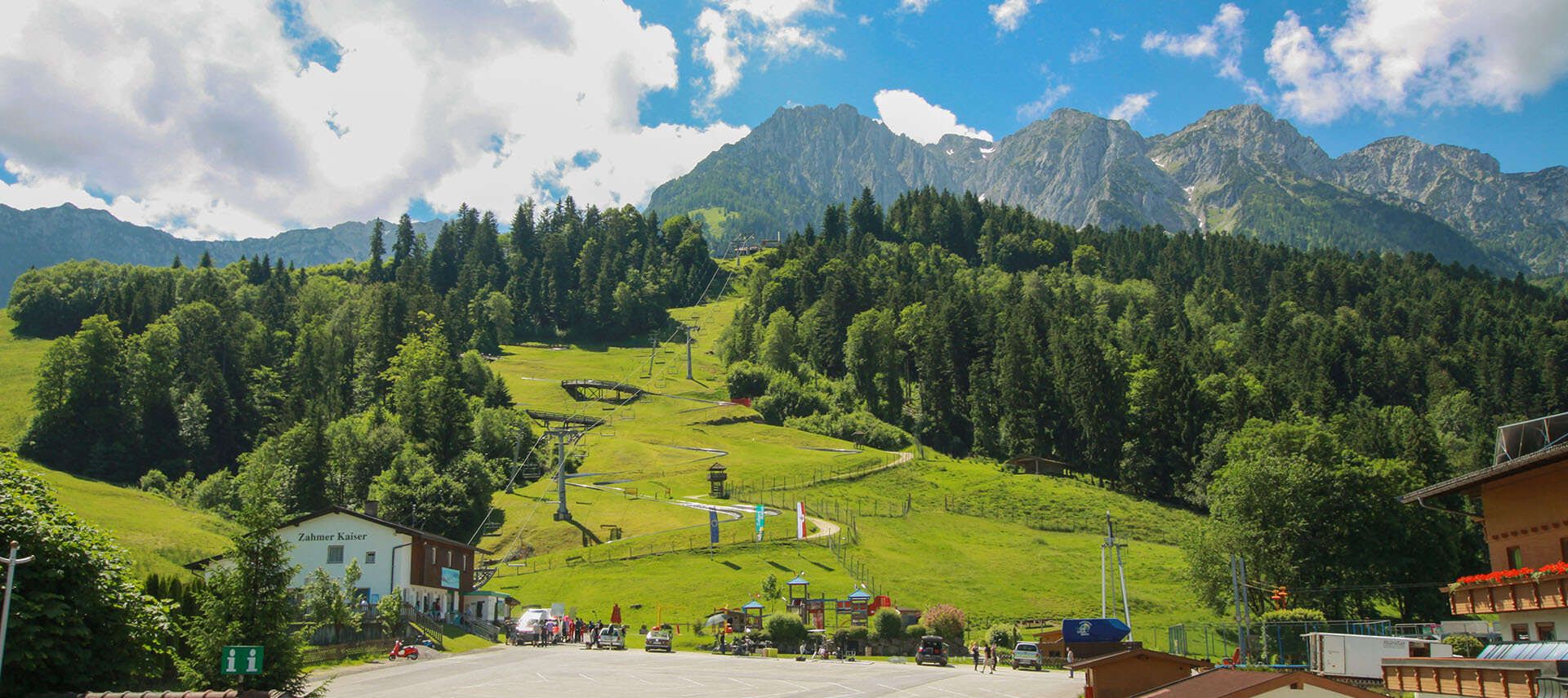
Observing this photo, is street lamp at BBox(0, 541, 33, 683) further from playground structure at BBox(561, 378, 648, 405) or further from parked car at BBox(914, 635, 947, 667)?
playground structure at BBox(561, 378, 648, 405)

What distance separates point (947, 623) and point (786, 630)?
876 centimetres

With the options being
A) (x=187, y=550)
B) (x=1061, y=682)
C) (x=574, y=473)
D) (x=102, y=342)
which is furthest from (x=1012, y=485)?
(x=102, y=342)

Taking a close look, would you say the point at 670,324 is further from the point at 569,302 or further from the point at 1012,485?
the point at 1012,485

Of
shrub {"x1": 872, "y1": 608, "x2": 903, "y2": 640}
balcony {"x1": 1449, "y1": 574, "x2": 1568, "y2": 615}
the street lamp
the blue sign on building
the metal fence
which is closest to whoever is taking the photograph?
the street lamp

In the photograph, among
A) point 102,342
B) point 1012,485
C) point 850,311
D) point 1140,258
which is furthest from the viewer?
point 1140,258

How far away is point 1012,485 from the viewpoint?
99688 millimetres

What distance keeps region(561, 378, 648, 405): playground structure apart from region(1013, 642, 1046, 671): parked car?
9747 centimetres

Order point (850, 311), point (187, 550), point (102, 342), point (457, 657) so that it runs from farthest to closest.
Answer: point (850, 311), point (102, 342), point (187, 550), point (457, 657)

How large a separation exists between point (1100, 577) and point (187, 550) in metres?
65.1

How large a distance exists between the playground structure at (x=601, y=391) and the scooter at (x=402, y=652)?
309ft

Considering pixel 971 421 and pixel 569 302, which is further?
pixel 569 302

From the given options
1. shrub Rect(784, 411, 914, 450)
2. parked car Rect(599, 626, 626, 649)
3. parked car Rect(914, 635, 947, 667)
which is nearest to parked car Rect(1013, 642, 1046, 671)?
parked car Rect(914, 635, 947, 667)

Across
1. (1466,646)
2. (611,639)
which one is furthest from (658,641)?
(1466,646)

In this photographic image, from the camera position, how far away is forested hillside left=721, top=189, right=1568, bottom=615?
217 ft
